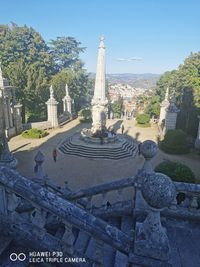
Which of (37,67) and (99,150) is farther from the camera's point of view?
(37,67)

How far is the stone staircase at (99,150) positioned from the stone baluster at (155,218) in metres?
17.4

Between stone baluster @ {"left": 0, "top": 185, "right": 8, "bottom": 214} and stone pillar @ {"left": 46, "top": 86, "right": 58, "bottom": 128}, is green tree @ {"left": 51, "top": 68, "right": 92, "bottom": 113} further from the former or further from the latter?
stone baluster @ {"left": 0, "top": 185, "right": 8, "bottom": 214}

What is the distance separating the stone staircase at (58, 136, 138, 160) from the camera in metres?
21.2

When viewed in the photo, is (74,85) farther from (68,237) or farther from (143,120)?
(68,237)

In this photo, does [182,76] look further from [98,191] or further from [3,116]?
[98,191]

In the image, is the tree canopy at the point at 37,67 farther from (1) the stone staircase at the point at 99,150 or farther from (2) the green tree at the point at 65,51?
(1) the stone staircase at the point at 99,150

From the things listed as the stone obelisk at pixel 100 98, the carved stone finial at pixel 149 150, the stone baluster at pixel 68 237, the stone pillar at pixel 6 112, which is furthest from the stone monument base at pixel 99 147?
the stone baluster at pixel 68 237

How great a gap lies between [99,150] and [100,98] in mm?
5956

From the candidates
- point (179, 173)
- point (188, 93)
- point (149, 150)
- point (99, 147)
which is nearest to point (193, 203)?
point (149, 150)

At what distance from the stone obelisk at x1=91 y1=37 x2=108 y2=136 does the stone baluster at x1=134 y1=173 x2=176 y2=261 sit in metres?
21.0

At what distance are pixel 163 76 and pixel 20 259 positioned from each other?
152 feet

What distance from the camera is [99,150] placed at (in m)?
21.8

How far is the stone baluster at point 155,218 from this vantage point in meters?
3.24

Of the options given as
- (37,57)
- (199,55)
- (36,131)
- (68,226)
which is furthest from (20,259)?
(37,57)
